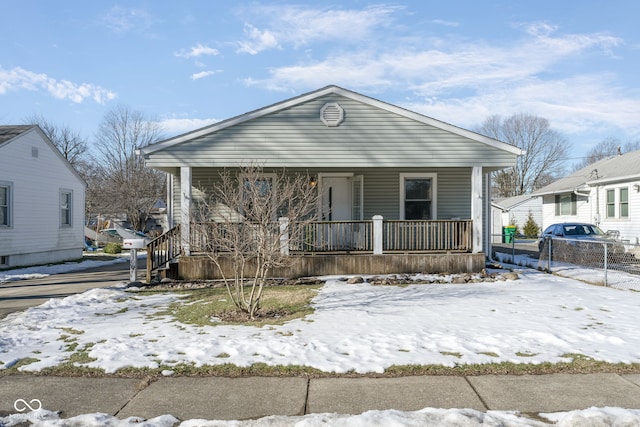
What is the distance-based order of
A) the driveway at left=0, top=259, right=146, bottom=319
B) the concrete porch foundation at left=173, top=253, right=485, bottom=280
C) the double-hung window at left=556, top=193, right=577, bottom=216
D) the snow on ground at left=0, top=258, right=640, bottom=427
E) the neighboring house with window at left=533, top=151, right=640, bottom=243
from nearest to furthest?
1. the snow on ground at left=0, top=258, right=640, bottom=427
2. the driveway at left=0, top=259, right=146, bottom=319
3. the concrete porch foundation at left=173, top=253, right=485, bottom=280
4. the neighboring house with window at left=533, top=151, right=640, bottom=243
5. the double-hung window at left=556, top=193, right=577, bottom=216

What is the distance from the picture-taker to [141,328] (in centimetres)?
655

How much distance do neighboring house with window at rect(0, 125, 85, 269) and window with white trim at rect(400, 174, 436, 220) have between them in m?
12.4

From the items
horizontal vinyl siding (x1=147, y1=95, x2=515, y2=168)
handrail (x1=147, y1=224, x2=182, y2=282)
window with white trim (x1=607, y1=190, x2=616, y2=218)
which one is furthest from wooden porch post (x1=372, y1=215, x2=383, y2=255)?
window with white trim (x1=607, y1=190, x2=616, y2=218)

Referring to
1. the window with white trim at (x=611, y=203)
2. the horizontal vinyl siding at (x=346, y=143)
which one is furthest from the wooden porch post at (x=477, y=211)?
the window with white trim at (x=611, y=203)

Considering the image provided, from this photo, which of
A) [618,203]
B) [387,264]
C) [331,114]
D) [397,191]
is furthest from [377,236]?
[618,203]

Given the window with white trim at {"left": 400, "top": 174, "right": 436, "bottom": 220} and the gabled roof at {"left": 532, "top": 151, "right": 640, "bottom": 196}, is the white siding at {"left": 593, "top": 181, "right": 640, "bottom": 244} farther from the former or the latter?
the window with white trim at {"left": 400, "top": 174, "right": 436, "bottom": 220}

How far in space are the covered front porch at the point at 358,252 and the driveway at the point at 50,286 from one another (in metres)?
1.55

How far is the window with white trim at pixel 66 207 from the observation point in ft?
61.0

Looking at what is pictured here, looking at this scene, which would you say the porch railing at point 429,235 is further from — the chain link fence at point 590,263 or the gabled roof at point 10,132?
the gabled roof at point 10,132

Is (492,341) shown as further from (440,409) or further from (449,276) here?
(449,276)

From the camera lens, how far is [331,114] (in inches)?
482

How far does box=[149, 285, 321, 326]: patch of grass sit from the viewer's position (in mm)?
7027

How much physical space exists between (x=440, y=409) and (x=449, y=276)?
783 cm

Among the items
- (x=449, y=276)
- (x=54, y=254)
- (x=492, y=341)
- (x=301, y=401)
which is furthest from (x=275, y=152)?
(x=54, y=254)
